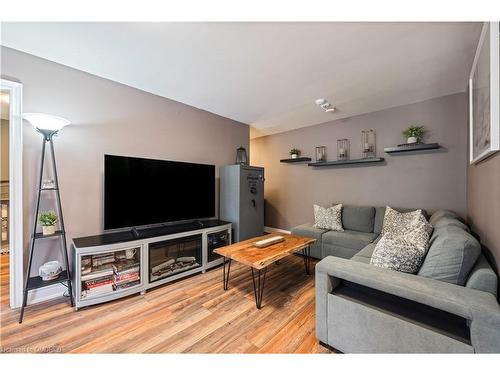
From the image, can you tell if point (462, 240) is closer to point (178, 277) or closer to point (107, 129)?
point (178, 277)

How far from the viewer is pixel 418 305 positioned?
1.27m

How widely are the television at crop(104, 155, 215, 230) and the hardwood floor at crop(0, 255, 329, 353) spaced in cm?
85

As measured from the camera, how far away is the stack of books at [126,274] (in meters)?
2.07

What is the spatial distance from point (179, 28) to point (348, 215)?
3245mm

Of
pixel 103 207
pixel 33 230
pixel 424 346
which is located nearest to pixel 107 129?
pixel 103 207

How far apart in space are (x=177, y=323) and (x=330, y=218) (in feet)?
8.48

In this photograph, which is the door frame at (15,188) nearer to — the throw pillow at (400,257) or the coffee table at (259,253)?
the coffee table at (259,253)

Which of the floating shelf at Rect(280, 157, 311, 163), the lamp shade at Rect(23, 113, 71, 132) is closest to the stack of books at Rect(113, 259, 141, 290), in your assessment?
the lamp shade at Rect(23, 113, 71, 132)

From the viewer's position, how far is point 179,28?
5.12 feet

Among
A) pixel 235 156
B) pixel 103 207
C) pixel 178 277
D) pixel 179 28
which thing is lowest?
pixel 178 277

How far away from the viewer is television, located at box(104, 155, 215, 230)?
2.23 metres

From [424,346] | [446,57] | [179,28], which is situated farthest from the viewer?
[446,57]

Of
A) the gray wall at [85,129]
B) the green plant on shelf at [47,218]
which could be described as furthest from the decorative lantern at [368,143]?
the green plant on shelf at [47,218]

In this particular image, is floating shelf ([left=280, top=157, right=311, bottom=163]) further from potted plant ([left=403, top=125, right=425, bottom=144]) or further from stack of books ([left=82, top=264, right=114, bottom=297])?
stack of books ([left=82, top=264, right=114, bottom=297])
